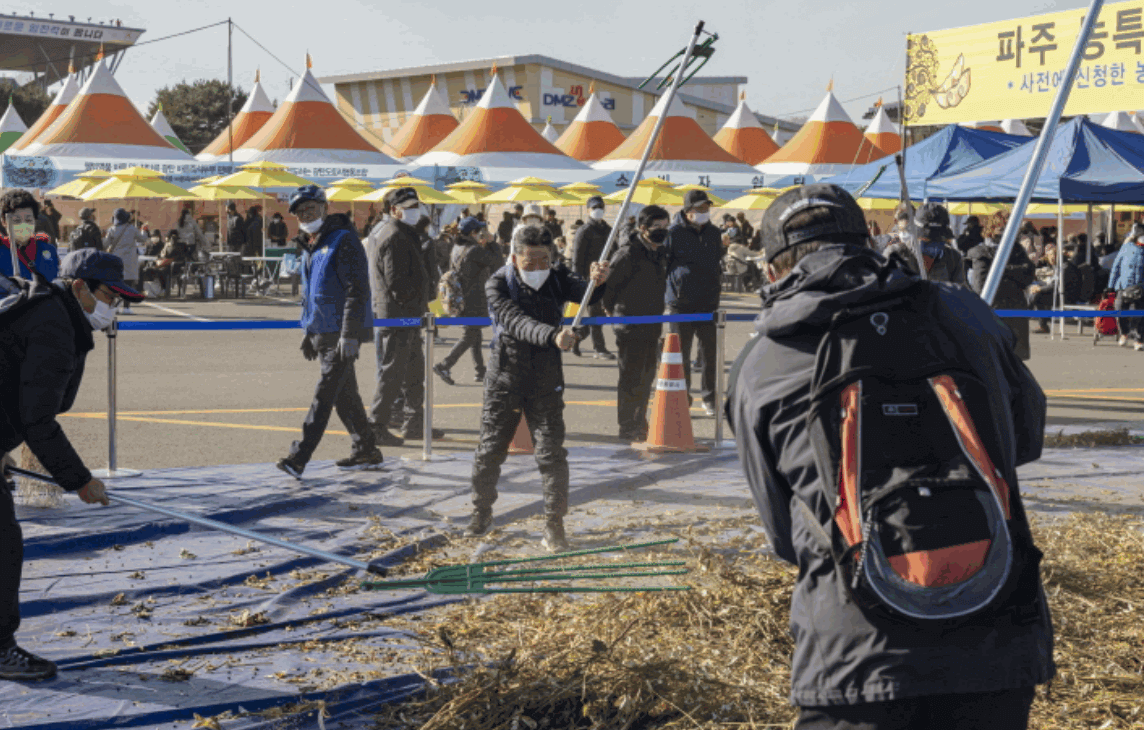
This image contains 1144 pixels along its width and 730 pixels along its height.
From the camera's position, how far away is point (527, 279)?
6.34 m

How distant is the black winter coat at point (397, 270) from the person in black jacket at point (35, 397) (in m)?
5.06

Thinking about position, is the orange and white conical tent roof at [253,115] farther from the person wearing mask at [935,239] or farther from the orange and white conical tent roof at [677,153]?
the person wearing mask at [935,239]

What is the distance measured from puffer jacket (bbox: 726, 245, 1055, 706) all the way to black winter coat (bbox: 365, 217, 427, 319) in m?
7.35

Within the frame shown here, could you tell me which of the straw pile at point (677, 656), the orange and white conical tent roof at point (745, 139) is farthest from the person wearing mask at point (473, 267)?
the orange and white conical tent roof at point (745, 139)

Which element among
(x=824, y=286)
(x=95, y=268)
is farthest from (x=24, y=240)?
(x=824, y=286)

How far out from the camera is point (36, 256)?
7992 millimetres

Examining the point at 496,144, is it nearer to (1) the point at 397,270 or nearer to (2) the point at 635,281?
(2) the point at 635,281

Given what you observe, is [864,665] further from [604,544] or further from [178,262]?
[178,262]

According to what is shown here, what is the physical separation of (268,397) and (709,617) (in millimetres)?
7887

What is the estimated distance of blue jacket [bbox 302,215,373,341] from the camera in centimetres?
775

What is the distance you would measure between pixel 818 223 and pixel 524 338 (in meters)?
3.80

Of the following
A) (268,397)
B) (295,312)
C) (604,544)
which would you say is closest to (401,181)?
(295,312)

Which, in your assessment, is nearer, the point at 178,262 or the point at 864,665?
the point at 864,665

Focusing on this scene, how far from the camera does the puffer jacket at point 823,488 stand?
2.13 m
